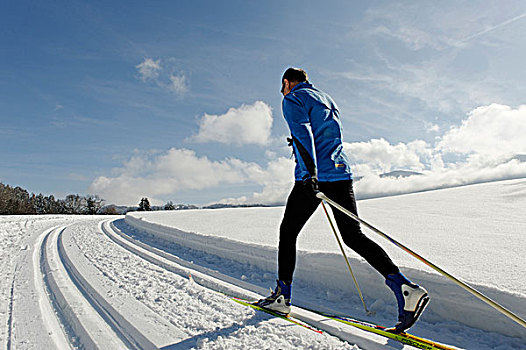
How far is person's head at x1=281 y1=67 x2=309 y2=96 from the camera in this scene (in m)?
2.74

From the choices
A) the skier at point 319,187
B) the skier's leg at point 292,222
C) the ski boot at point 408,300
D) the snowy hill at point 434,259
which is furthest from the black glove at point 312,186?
the snowy hill at point 434,259

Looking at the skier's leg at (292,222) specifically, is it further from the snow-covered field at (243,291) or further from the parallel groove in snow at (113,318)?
the parallel groove in snow at (113,318)

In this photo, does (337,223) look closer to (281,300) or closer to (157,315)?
(281,300)

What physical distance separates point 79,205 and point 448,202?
283 feet

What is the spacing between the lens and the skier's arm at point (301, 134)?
2350 mm

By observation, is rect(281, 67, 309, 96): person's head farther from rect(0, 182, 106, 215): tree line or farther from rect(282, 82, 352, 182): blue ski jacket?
rect(0, 182, 106, 215): tree line

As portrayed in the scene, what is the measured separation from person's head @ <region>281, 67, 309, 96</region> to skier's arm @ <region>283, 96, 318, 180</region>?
27cm

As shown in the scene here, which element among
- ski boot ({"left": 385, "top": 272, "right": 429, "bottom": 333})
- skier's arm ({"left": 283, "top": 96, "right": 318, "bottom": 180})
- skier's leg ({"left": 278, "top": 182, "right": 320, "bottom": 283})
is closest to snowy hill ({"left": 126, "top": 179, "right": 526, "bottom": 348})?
ski boot ({"left": 385, "top": 272, "right": 429, "bottom": 333})

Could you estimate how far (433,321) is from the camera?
256cm

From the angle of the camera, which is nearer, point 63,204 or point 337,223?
point 337,223

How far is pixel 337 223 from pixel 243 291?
153 centimetres

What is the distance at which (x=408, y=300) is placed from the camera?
2148 millimetres

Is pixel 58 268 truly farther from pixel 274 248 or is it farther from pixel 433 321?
pixel 433 321

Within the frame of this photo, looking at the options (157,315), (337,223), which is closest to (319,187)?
(337,223)
